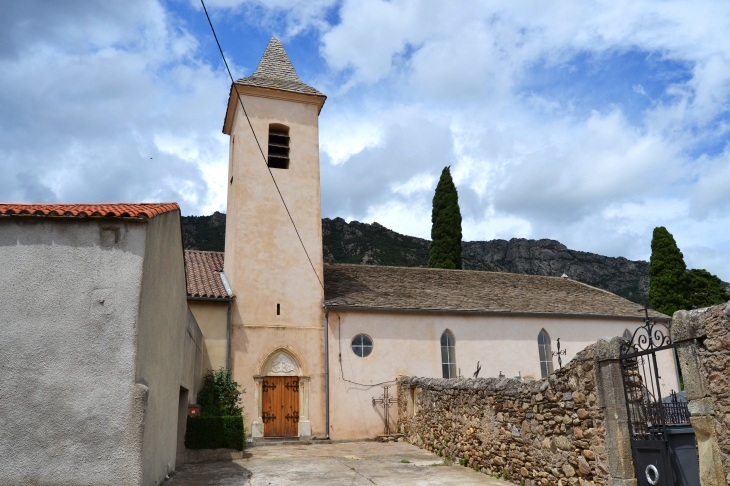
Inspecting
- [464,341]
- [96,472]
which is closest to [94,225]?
[96,472]

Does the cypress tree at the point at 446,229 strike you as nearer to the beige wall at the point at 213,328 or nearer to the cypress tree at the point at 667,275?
the cypress tree at the point at 667,275

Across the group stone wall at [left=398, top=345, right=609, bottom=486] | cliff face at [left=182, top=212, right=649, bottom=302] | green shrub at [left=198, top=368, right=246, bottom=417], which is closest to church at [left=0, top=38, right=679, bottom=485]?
green shrub at [left=198, top=368, right=246, bottom=417]

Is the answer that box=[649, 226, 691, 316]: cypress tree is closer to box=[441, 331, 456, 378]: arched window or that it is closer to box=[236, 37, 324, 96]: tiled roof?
box=[441, 331, 456, 378]: arched window

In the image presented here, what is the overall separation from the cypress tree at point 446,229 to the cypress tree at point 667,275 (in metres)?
12.4

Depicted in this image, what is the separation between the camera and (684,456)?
6852 mm

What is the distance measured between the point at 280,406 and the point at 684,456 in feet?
44.8

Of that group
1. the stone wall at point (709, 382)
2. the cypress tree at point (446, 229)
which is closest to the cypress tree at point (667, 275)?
the cypress tree at point (446, 229)

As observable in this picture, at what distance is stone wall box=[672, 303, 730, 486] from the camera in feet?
19.9

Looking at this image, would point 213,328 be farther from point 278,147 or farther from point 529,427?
point 529,427

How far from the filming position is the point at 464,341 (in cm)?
2055

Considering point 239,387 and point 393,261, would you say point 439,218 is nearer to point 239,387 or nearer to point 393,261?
point 239,387

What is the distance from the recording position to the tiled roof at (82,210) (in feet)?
25.0

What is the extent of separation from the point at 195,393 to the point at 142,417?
854 cm

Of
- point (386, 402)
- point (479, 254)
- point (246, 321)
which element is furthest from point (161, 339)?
point (479, 254)
